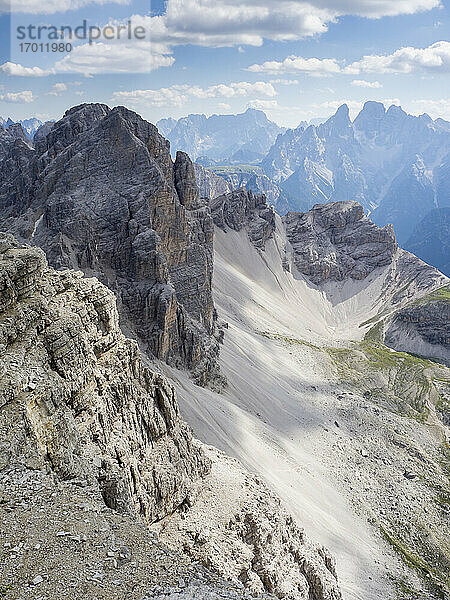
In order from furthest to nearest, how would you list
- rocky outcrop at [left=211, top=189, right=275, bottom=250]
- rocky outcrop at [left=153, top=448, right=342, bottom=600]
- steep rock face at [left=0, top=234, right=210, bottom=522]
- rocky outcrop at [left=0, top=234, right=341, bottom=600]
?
rocky outcrop at [left=211, top=189, right=275, bottom=250]
rocky outcrop at [left=153, top=448, right=342, bottom=600]
steep rock face at [left=0, top=234, right=210, bottom=522]
rocky outcrop at [left=0, top=234, right=341, bottom=600]

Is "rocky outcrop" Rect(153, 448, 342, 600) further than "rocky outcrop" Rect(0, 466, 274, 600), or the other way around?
"rocky outcrop" Rect(153, 448, 342, 600)

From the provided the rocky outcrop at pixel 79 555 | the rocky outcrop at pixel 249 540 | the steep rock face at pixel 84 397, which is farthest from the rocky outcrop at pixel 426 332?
the rocky outcrop at pixel 79 555

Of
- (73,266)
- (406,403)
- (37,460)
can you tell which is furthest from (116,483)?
(406,403)

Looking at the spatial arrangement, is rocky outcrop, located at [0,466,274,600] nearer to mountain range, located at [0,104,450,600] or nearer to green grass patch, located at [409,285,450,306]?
mountain range, located at [0,104,450,600]

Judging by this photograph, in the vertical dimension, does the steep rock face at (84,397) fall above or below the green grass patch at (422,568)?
above

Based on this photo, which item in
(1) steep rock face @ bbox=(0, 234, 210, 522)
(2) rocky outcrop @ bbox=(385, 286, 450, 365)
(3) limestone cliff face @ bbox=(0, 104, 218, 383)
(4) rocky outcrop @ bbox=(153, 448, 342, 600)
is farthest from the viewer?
(2) rocky outcrop @ bbox=(385, 286, 450, 365)

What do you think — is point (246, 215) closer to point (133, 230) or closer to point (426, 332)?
point (426, 332)

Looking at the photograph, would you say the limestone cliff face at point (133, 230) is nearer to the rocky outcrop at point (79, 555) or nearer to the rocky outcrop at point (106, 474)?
the rocky outcrop at point (106, 474)

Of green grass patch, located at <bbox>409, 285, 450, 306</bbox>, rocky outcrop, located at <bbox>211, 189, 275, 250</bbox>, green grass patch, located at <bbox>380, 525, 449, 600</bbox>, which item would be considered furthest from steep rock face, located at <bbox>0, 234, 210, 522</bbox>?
green grass patch, located at <bbox>409, 285, 450, 306</bbox>
